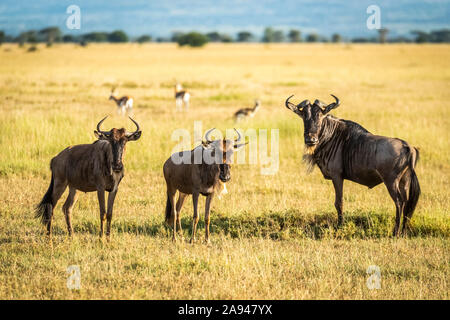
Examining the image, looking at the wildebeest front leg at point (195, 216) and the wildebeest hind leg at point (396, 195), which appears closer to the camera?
the wildebeest front leg at point (195, 216)

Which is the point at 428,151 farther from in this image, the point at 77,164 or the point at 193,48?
the point at 193,48

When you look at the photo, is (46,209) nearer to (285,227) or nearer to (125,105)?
(285,227)

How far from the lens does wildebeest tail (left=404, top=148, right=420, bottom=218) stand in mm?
8836

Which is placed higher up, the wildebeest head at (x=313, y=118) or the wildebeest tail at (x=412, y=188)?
the wildebeest head at (x=313, y=118)

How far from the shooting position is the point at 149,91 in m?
31.4

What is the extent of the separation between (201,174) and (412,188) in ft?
10.8

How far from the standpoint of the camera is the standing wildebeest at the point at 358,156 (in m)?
8.85

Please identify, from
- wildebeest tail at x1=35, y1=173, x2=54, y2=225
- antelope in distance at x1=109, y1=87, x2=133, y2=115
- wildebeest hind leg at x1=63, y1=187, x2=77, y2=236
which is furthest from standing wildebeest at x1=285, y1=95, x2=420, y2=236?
antelope in distance at x1=109, y1=87, x2=133, y2=115

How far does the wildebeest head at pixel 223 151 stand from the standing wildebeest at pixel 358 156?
1.76 meters

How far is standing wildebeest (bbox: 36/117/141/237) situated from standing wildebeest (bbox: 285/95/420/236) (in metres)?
2.93

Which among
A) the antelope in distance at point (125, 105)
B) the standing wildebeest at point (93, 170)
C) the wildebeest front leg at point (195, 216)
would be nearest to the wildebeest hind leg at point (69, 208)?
the standing wildebeest at point (93, 170)

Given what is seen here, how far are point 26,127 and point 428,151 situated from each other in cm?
1049

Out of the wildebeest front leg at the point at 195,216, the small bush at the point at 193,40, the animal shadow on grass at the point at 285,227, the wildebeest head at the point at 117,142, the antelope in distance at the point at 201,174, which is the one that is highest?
the small bush at the point at 193,40

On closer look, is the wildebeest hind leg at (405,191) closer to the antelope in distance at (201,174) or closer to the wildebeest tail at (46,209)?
the antelope in distance at (201,174)
